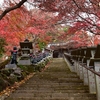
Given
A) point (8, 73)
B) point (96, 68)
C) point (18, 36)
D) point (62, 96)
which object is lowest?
point (62, 96)

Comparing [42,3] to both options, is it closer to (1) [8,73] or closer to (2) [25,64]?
(1) [8,73]

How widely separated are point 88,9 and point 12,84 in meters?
6.69

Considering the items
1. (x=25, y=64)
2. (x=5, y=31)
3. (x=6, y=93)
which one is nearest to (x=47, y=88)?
(x=6, y=93)

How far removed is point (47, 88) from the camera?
7828 mm

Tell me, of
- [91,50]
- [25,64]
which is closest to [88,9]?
[91,50]

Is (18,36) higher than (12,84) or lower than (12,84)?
higher

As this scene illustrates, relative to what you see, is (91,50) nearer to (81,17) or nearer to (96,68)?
(96,68)

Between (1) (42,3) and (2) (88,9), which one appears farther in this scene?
(2) (88,9)

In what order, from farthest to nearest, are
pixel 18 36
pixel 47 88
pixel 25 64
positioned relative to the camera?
pixel 18 36, pixel 25 64, pixel 47 88

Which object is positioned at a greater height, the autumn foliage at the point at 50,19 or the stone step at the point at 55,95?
the autumn foliage at the point at 50,19

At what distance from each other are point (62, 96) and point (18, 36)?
51.3 feet

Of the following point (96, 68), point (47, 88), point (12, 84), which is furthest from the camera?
point (12, 84)

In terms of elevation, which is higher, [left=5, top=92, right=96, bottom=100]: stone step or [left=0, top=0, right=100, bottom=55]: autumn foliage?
[left=0, top=0, right=100, bottom=55]: autumn foliage

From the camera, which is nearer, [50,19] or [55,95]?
[55,95]
